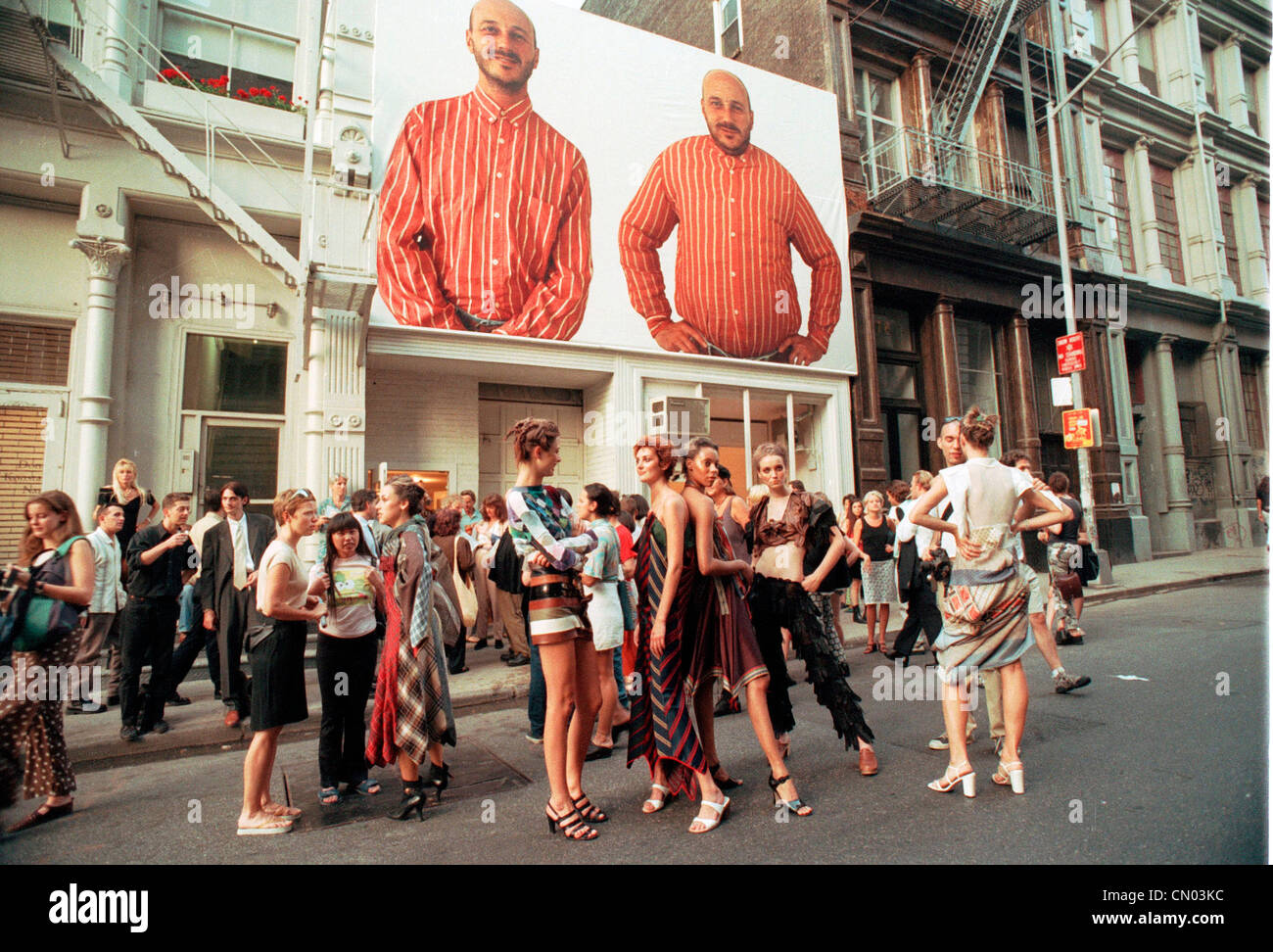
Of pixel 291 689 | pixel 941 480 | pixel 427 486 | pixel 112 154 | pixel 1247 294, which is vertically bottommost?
pixel 291 689

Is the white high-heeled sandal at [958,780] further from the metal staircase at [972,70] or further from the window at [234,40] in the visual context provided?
the metal staircase at [972,70]

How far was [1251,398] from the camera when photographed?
20.5 meters

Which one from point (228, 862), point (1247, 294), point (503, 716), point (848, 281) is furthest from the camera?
point (1247, 294)

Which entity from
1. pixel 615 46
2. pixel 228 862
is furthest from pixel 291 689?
pixel 615 46

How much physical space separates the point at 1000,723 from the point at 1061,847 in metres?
1.35

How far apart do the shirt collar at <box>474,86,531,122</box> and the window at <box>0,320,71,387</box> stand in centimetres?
683

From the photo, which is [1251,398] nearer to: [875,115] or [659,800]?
[875,115]

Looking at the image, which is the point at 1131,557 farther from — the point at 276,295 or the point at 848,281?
the point at 276,295

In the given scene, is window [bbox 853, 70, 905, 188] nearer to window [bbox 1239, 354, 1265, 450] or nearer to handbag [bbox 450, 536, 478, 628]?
handbag [bbox 450, 536, 478, 628]

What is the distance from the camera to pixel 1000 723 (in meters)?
4.32

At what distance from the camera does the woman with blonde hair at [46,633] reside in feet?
11.1

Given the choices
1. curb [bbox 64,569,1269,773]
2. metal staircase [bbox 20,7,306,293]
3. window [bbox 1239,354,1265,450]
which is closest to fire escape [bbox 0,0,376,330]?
metal staircase [bbox 20,7,306,293]

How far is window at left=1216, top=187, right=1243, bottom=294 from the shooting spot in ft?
61.4
